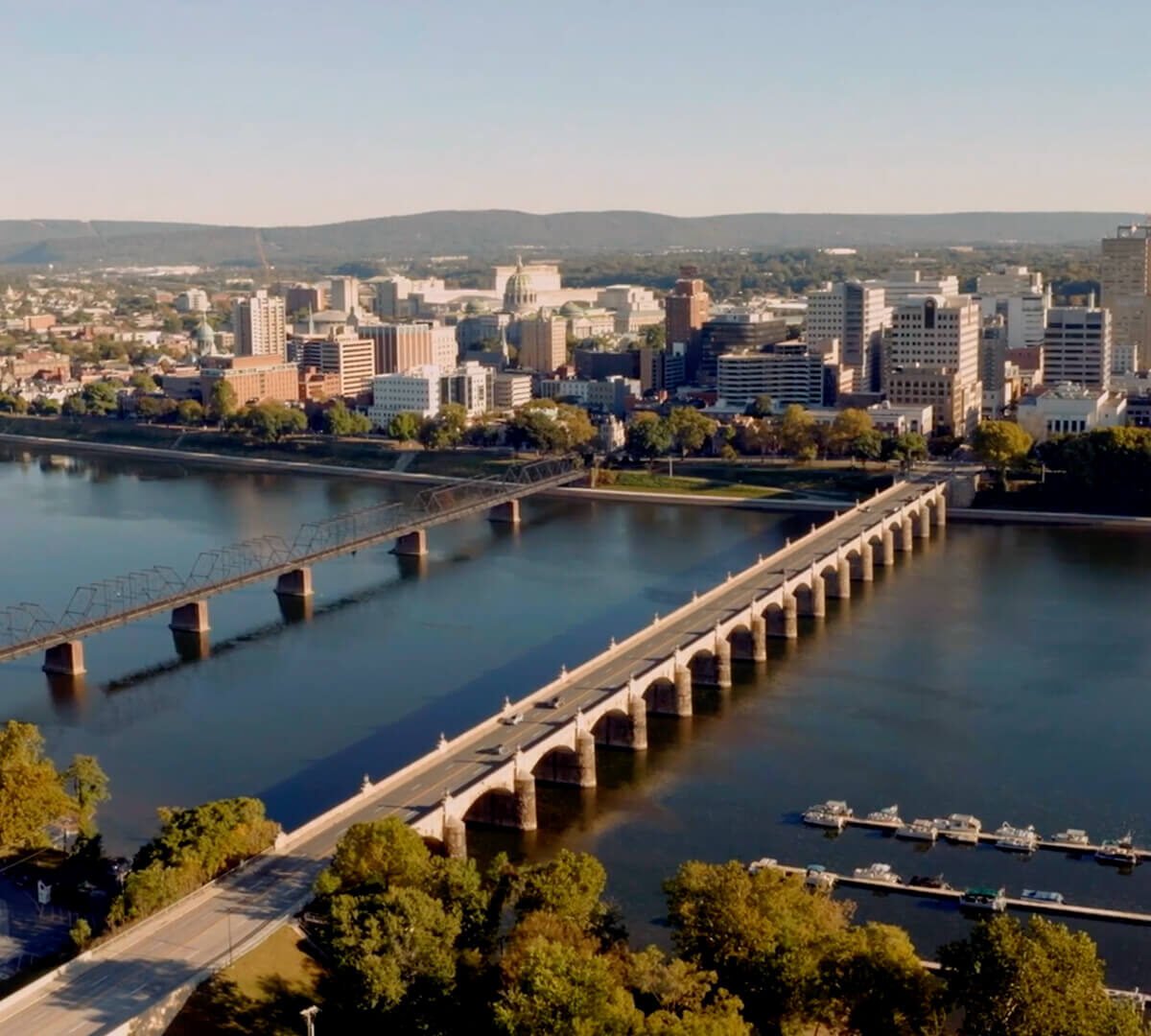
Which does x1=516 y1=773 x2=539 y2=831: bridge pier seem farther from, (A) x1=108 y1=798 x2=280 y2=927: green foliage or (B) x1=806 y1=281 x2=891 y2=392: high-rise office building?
(B) x1=806 y1=281 x2=891 y2=392: high-rise office building

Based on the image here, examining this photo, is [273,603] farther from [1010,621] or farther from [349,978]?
[349,978]

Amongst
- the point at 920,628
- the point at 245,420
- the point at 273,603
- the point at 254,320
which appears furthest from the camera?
the point at 254,320

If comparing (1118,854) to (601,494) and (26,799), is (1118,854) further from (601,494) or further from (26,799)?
(601,494)

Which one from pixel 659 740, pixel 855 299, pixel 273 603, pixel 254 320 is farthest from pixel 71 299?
pixel 659 740

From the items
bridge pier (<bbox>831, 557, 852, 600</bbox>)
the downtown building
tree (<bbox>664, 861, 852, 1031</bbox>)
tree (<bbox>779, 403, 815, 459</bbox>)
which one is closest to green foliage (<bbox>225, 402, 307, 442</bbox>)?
tree (<bbox>779, 403, 815, 459</bbox>)

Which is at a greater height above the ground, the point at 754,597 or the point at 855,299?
the point at 855,299

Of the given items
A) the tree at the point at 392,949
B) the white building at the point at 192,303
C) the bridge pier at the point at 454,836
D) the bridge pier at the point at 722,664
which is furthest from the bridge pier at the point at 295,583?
the white building at the point at 192,303

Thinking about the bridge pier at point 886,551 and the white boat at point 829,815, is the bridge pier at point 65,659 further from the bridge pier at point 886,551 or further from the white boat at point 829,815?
the bridge pier at point 886,551
